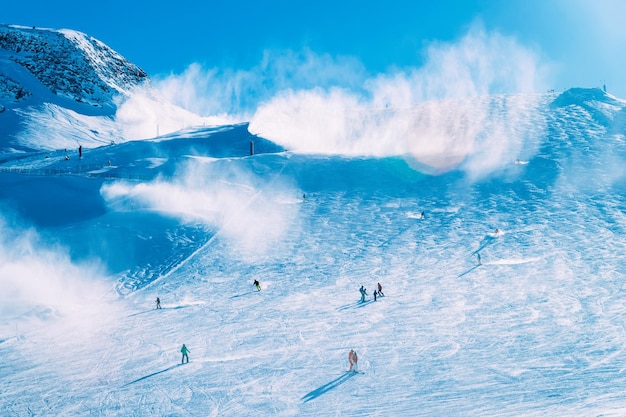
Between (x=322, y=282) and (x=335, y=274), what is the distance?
1.25 metres

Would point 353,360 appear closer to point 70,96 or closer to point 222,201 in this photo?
point 222,201

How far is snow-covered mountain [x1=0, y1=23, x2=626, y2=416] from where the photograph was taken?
54.0ft

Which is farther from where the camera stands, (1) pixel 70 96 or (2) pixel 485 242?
(1) pixel 70 96

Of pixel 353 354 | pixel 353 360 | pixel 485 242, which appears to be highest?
pixel 485 242

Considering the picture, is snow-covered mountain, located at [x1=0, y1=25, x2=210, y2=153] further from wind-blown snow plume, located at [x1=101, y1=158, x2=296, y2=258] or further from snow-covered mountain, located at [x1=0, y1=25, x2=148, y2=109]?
wind-blown snow plume, located at [x1=101, y1=158, x2=296, y2=258]

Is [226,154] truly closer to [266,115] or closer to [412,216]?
[266,115]

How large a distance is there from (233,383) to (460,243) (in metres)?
18.4

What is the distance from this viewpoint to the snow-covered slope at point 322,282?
1636 centimetres

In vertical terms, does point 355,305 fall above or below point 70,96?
below

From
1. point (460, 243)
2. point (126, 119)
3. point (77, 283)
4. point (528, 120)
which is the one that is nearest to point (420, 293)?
point (460, 243)

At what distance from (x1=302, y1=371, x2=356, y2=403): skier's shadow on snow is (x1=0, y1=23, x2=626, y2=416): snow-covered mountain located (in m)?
0.07

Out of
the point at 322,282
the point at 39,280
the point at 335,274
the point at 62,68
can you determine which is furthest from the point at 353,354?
the point at 62,68

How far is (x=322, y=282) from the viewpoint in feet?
93.2

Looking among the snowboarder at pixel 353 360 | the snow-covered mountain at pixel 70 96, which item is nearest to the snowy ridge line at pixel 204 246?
the snowboarder at pixel 353 360
